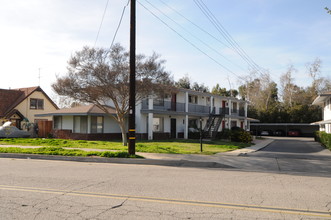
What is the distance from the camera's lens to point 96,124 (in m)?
28.5

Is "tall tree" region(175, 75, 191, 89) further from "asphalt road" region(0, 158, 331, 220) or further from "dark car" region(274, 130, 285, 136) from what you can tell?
"asphalt road" region(0, 158, 331, 220)

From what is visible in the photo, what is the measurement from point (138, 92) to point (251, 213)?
51.7ft

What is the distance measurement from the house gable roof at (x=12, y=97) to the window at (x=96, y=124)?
15.2 m

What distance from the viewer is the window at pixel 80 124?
1121 inches

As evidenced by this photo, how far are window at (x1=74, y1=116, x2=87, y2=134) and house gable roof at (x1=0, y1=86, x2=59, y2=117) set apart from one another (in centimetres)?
1349

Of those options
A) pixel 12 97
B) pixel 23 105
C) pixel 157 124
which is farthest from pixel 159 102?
pixel 12 97

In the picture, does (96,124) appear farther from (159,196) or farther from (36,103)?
(159,196)

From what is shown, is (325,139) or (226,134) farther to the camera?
(226,134)

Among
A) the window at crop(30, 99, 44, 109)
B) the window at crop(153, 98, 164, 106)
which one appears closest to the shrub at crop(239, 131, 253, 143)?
the window at crop(153, 98, 164, 106)

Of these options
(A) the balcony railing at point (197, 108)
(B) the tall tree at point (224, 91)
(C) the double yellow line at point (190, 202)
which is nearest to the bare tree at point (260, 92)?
(B) the tall tree at point (224, 91)

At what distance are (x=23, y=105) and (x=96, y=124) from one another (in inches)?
630

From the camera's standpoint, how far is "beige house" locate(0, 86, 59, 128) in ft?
123

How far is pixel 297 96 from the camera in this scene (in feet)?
214

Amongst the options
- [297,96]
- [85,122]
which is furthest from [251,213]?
[297,96]
